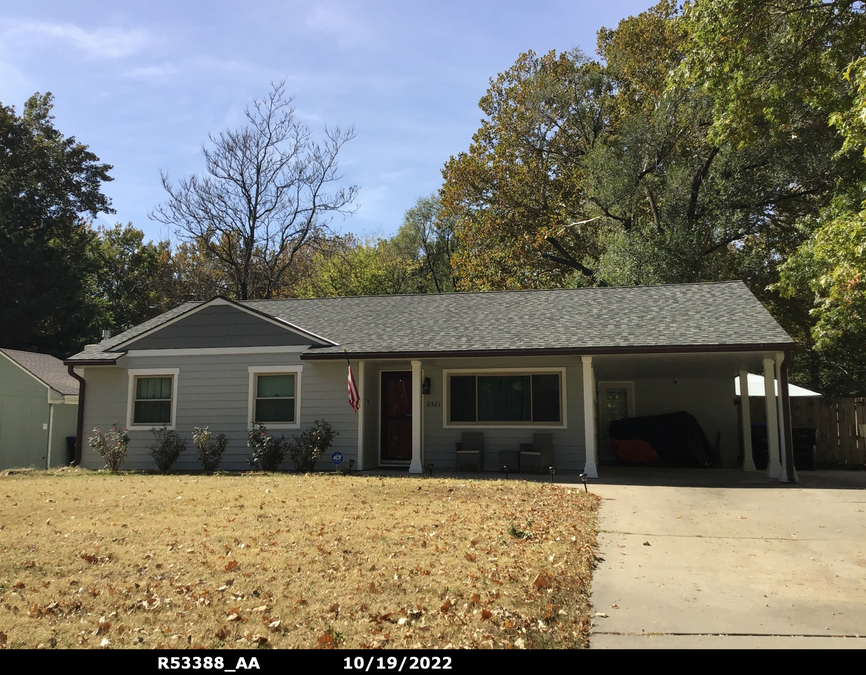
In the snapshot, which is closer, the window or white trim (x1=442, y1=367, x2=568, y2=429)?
white trim (x1=442, y1=367, x2=568, y2=429)

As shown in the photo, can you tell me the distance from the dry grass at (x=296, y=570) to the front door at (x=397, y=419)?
5183 mm

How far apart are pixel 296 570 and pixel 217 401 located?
10015 mm

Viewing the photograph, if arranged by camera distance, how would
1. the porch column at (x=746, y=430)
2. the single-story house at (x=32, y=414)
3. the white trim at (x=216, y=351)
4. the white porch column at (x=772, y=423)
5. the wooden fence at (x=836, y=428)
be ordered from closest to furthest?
the white porch column at (x=772, y=423) → the white trim at (x=216, y=351) → the porch column at (x=746, y=430) → the wooden fence at (x=836, y=428) → the single-story house at (x=32, y=414)

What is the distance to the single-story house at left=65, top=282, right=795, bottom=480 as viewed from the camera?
14.2 m

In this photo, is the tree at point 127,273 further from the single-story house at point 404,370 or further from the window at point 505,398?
the window at point 505,398

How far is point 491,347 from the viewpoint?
45.5 feet

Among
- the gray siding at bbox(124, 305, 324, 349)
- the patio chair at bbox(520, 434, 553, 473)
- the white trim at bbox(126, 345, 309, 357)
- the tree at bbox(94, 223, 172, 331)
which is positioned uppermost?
the tree at bbox(94, 223, 172, 331)

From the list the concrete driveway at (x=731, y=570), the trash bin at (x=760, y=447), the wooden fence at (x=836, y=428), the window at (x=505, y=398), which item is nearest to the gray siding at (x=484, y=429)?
the window at (x=505, y=398)

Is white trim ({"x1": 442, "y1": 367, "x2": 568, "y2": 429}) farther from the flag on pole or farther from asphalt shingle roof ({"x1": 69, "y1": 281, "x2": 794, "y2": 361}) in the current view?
the flag on pole

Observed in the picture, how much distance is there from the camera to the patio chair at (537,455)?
1419cm

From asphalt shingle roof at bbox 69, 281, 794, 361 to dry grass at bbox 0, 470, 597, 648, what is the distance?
169 inches

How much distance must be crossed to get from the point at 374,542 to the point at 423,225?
32.0m

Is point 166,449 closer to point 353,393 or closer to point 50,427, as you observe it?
point 353,393

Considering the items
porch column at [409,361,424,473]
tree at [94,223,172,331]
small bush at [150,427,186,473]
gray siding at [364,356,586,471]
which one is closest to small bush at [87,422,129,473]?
small bush at [150,427,186,473]
